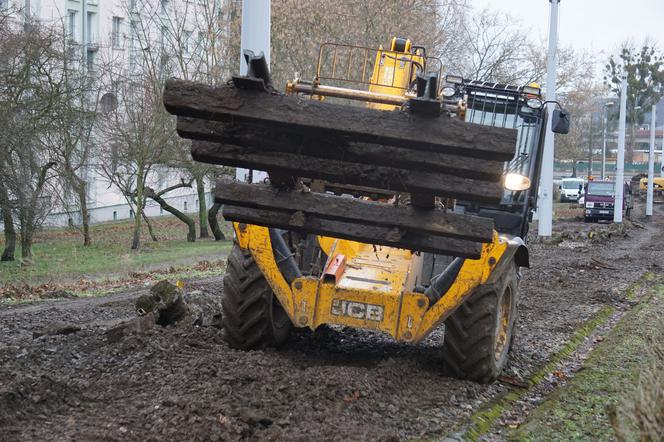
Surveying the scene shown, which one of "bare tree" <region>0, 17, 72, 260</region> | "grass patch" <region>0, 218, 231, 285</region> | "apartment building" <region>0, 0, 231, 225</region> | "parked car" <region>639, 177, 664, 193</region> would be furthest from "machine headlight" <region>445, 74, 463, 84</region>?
"parked car" <region>639, 177, 664, 193</region>

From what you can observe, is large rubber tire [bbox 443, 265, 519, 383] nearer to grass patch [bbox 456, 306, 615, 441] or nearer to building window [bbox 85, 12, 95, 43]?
grass patch [bbox 456, 306, 615, 441]

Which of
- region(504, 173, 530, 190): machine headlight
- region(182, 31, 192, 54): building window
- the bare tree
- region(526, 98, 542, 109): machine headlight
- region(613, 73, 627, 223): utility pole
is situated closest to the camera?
region(504, 173, 530, 190): machine headlight

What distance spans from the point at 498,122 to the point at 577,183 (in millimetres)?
67929

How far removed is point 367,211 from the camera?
7.20 meters

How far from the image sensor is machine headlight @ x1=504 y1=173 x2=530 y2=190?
10.2 meters

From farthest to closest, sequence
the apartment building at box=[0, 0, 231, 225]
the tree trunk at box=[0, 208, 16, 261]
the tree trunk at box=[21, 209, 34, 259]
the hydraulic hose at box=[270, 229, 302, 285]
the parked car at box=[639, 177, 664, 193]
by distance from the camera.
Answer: the parked car at box=[639, 177, 664, 193], the apartment building at box=[0, 0, 231, 225], the tree trunk at box=[0, 208, 16, 261], the tree trunk at box=[21, 209, 34, 259], the hydraulic hose at box=[270, 229, 302, 285]

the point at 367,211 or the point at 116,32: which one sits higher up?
the point at 116,32

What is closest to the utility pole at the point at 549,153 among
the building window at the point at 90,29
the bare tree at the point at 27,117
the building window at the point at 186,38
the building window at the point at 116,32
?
the building window at the point at 186,38

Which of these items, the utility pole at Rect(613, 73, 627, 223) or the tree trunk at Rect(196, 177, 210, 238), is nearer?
the tree trunk at Rect(196, 177, 210, 238)

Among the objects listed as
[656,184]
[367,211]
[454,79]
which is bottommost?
[656,184]

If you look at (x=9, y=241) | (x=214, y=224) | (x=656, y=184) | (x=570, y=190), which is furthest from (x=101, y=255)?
(x=656, y=184)

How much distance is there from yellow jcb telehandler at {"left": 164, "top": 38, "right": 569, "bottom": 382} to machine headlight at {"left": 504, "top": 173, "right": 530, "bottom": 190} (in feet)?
0.04

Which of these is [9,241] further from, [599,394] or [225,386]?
[599,394]

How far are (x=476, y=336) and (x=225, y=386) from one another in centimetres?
228
